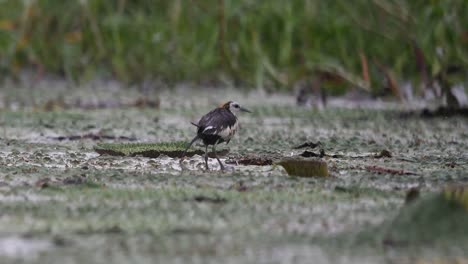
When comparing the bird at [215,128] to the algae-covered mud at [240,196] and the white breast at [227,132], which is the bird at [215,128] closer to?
the white breast at [227,132]

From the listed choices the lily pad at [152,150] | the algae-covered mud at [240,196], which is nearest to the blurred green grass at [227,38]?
the algae-covered mud at [240,196]

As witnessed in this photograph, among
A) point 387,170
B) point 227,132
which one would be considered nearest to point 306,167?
point 387,170

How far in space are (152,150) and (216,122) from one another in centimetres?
32

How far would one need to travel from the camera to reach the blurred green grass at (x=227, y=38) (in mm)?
8680

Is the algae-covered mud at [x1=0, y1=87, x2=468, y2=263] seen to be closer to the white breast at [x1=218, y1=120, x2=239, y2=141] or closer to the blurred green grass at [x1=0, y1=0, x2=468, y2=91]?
the white breast at [x1=218, y1=120, x2=239, y2=141]

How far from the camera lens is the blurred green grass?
28.5 ft

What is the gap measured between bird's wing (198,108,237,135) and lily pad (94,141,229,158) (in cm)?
17

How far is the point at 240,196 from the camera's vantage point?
4.04 m

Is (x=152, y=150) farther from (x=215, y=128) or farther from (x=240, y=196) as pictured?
(x=240, y=196)

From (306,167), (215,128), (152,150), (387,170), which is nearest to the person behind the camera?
(306,167)

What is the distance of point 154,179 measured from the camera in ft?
14.8

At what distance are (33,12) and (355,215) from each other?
24.6ft

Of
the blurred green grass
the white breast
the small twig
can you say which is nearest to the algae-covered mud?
the small twig

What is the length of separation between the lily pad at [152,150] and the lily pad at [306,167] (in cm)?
84
